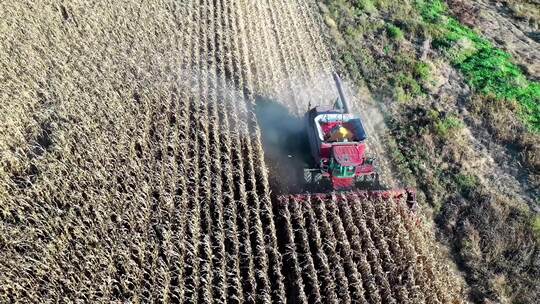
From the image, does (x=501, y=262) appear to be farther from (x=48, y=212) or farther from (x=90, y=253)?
(x=48, y=212)

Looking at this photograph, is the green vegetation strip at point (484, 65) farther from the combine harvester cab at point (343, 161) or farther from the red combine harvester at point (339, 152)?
the red combine harvester at point (339, 152)

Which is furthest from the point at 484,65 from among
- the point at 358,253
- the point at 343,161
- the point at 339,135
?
the point at 358,253

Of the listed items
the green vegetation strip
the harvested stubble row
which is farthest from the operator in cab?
the green vegetation strip

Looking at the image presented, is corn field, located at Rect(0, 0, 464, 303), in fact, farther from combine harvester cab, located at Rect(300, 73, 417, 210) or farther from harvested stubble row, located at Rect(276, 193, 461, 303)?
combine harvester cab, located at Rect(300, 73, 417, 210)

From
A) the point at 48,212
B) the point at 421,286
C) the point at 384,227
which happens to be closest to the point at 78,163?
the point at 48,212

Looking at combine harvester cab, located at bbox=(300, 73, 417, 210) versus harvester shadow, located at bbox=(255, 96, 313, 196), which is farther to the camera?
harvester shadow, located at bbox=(255, 96, 313, 196)

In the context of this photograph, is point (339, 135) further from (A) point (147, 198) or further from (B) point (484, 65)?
(B) point (484, 65)
